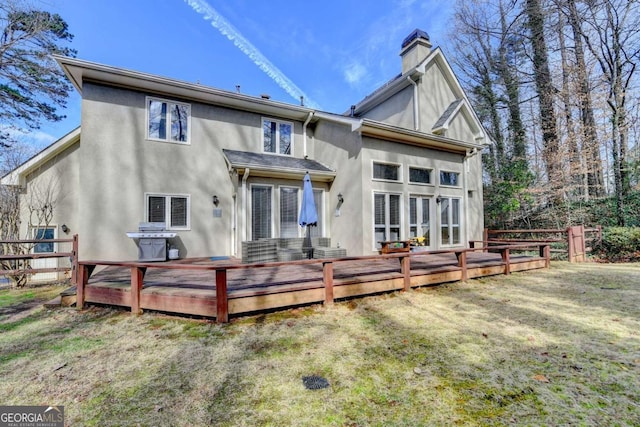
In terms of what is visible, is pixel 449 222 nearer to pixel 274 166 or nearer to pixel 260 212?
pixel 274 166

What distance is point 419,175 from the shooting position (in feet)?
31.3

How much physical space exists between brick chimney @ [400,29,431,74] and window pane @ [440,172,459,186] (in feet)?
17.6

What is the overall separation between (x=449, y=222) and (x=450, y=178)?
171 cm

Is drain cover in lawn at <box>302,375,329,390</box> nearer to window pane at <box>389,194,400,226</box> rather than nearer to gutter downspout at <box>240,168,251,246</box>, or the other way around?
gutter downspout at <box>240,168,251,246</box>

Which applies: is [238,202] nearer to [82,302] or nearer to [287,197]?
[287,197]

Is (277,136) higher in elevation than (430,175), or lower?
higher

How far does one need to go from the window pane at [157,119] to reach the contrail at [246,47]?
5.04 m

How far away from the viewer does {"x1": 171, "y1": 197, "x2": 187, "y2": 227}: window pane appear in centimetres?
854

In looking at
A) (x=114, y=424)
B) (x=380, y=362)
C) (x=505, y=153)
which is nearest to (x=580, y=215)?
(x=505, y=153)

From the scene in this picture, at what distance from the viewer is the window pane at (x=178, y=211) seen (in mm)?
8539

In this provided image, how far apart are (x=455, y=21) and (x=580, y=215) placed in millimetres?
14207

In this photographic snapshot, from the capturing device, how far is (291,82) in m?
24.5

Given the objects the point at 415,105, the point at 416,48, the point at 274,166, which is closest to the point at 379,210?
the point at 274,166

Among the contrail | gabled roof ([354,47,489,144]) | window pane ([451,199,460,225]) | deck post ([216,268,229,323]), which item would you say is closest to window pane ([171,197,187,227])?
deck post ([216,268,229,323])
